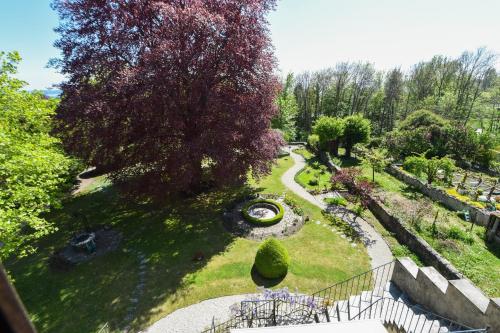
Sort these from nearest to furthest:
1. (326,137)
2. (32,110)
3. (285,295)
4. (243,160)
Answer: (285,295) → (32,110) → (243,160) → (326,137)

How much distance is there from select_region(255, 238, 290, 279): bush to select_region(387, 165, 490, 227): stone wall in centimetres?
1360

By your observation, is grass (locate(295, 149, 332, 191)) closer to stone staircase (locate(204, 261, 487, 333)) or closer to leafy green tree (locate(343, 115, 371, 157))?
leafy green tree (locate(343, 115, 371, 157))

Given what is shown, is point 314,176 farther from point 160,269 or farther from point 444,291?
point 444,291

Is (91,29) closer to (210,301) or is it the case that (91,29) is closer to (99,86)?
(99,86)

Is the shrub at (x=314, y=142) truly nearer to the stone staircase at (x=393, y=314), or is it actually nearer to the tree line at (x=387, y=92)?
the tree line at (x=387, y=92)

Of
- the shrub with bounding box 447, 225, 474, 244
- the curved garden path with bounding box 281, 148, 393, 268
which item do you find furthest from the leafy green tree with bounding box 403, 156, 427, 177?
the curved garden path with bounding box 281, 148, 393, 268

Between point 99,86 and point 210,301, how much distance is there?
500 inches

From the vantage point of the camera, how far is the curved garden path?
13.8 m

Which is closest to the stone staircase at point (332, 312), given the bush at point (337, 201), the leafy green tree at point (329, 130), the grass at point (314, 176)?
the bush at point (337, 201)

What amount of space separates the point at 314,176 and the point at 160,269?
55.8 ft

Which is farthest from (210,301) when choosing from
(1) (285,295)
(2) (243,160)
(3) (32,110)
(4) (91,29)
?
(4) (91,29)

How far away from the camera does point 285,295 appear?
9.31 m

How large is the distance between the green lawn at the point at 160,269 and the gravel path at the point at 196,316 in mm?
299

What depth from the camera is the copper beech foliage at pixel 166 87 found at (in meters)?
13.4
